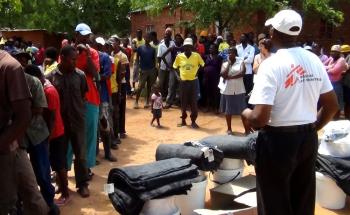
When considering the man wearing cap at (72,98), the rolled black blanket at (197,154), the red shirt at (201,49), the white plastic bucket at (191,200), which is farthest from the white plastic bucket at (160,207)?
the red shirt at (201,49)

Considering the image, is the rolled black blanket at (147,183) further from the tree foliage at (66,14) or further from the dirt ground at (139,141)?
the tree foliage at (66,14)

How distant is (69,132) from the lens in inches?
203

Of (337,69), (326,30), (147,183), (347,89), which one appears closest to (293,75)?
(147,183)

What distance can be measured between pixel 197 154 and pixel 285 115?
1.61 metres

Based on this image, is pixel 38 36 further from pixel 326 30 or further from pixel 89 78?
pixel 89 78

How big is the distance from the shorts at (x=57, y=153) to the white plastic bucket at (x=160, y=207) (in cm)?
135

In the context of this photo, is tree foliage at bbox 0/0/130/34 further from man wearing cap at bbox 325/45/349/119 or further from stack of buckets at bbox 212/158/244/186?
stack of buckets at bbox 212/158/244/186

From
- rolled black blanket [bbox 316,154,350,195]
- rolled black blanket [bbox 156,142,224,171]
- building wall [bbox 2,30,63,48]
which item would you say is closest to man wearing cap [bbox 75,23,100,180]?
rolled black blanket [bbox 156,142,224,171]

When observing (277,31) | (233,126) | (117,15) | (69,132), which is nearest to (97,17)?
(117,15)

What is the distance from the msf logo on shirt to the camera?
10.2 feet

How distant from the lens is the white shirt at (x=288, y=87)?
10.2 ft

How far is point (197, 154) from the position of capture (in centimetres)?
462

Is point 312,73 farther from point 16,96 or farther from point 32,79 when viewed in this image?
point 32,79

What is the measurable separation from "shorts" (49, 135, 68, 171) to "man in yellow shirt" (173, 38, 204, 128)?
4.77 meters
